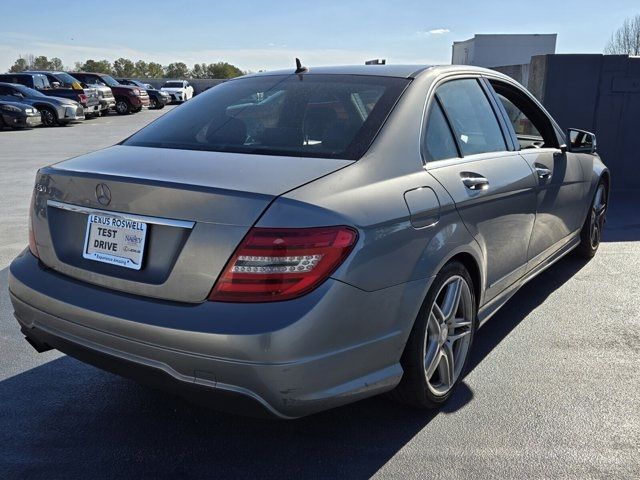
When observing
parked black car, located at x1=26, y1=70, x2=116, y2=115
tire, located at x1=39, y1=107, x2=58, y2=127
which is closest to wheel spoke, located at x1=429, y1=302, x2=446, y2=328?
tire, located at x1=39, y1=107, x2=58, y2=127

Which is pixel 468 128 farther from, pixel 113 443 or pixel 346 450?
pixel 113 443

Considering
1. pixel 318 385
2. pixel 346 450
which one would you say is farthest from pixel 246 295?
pixel 346 450

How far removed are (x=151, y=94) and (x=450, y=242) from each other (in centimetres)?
3515

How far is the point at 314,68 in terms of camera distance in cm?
357

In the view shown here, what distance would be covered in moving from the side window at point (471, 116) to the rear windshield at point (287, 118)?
35 centimetres

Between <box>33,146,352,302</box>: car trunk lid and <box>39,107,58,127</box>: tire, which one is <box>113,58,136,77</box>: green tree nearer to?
<box>39,107,58,127</box>: tire

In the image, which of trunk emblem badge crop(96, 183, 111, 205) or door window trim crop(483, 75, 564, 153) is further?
door window trim crop(483, 75, 564, 153)

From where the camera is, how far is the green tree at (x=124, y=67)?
286 ft

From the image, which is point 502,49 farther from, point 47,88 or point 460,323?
point 460,323

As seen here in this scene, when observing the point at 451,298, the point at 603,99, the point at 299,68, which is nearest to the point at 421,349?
the point at 451,298

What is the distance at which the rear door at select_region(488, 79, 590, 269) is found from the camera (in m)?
3.96

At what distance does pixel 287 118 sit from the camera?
303cm

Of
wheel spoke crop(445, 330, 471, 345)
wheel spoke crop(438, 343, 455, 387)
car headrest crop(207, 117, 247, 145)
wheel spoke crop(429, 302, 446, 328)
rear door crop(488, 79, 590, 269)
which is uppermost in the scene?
car headrest crop(207, 117, 247, 145)

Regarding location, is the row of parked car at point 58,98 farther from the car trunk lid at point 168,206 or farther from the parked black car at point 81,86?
the car trunk lid at point 168,206
